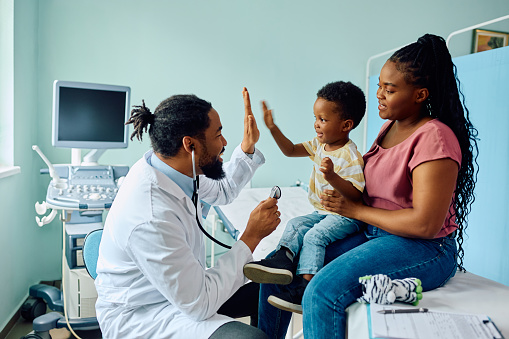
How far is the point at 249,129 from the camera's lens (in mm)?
1591

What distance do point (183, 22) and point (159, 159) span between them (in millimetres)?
1888

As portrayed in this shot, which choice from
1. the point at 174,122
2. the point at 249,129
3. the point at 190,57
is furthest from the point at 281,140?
the point at 190,57

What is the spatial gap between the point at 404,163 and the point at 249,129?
2.12 ft

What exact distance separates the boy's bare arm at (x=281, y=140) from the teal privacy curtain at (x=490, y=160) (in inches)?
46.6

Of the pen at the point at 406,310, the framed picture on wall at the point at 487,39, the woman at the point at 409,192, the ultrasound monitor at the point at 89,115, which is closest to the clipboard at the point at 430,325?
the pen at the point at 406,310

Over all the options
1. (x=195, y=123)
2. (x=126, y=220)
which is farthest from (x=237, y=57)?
(x=126, y=220)

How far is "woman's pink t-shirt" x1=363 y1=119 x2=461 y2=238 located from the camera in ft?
3.48

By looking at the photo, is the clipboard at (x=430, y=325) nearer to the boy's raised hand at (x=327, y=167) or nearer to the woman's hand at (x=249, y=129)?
the boy's raised hand at (x=327, y=167)

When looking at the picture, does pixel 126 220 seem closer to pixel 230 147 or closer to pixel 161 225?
pixel 161 225

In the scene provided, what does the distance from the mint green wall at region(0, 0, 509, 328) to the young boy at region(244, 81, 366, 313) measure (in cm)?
153

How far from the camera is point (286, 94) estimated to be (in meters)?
3.21

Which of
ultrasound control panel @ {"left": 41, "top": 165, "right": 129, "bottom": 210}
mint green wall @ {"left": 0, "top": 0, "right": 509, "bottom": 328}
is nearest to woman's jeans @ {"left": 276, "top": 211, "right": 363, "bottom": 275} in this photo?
ultrasound control panel @ {"left": 41, "top": 165, "right": 129, "bottom": 210}

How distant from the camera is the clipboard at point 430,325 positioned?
88 centimetres

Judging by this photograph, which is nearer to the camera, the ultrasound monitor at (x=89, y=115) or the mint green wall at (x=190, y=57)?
the ultrasound monitor at (x=89, y=115)
